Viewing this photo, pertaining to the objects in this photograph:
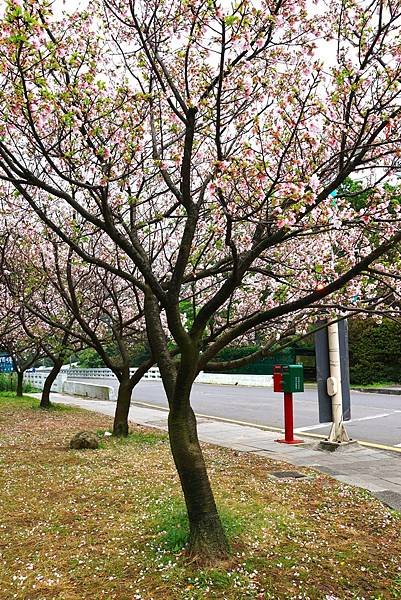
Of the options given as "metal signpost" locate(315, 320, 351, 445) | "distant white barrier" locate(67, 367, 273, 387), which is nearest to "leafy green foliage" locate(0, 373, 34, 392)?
"distant white barrier" locate(67, 367, 273, 387)

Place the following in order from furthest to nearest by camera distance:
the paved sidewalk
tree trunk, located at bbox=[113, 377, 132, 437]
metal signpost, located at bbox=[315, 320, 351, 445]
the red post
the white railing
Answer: the white railing
tree trunk, located at bbox=[113, 377, 132, 437]
the red post
metal signpost, located at bbox=[315, 320, 351, 445]
the paved sidewalk

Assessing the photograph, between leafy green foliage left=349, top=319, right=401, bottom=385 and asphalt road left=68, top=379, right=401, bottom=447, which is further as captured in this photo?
leafy green foliage left=349, top=319, right=401, bottom=385

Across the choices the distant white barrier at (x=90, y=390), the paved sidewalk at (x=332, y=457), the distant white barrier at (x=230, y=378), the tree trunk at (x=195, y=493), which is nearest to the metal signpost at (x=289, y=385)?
the paved sidewalk at (x=332, y=457)

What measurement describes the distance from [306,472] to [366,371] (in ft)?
61.7

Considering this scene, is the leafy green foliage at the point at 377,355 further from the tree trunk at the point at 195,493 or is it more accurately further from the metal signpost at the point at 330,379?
the tree trunk at the point at 195,493

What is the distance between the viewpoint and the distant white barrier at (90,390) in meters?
24.4

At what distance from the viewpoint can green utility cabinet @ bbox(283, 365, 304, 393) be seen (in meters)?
10.3

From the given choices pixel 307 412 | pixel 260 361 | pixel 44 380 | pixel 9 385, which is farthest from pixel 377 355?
pixel 44 380

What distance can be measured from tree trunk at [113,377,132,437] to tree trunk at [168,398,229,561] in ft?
19.9

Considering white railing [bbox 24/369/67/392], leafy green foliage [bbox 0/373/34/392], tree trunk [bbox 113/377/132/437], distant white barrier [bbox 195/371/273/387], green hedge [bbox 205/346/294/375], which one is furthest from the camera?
white railing [bbox 24/369/67/392]

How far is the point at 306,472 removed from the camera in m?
7.54

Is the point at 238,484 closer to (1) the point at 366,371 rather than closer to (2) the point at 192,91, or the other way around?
(2) the point at 192,91

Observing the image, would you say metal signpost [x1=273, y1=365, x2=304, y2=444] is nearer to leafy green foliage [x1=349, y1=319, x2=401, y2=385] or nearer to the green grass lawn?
the green grass lawn

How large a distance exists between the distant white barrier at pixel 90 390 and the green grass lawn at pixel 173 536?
16394mm
